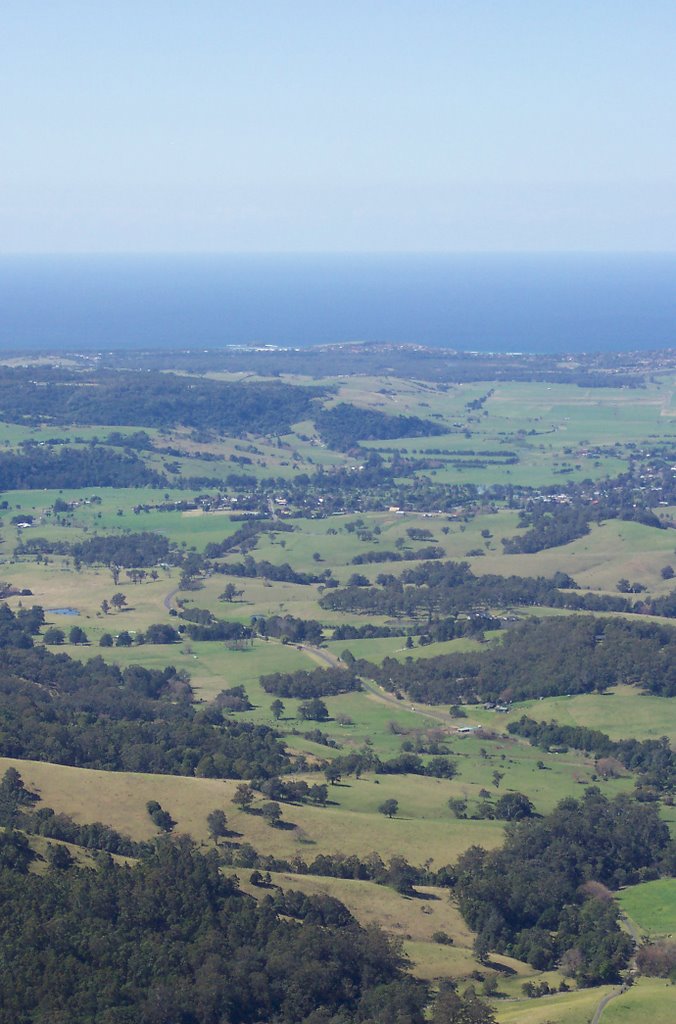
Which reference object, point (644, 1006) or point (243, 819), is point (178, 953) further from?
point (243, 819)

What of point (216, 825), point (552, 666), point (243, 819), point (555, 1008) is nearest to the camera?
point (555, 1008)

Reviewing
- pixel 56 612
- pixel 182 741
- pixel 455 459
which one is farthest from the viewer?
pixel 455 459

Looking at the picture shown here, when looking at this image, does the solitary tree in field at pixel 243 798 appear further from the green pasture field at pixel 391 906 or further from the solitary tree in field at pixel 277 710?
the solitary tree in field at pixel 277 710

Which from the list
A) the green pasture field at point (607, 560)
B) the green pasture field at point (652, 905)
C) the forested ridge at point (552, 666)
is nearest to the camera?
the green pasture field at point (652, 905)

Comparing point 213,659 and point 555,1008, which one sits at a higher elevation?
point 555,1008

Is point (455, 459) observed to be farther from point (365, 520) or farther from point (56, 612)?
point (56, 612)

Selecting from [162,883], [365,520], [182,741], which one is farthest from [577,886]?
[365,520]

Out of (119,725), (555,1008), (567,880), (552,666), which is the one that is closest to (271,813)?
(567,880)

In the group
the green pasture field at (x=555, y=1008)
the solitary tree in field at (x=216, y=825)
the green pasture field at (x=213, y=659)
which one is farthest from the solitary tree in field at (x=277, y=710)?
the green pasture field at (x=555, y=1008)

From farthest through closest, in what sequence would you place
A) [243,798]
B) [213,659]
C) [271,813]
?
[213,659] < [243,798] < [271,813]
